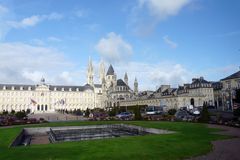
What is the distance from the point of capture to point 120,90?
13688 centimetres

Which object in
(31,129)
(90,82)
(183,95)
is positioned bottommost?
(31,129)

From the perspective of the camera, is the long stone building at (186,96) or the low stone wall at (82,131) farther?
the long stone building at (186,96)

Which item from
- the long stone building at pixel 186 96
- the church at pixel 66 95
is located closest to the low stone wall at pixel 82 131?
the long stone building at pixel 186 96

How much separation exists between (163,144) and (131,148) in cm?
248

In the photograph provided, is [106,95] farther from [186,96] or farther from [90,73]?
→ [186,96]

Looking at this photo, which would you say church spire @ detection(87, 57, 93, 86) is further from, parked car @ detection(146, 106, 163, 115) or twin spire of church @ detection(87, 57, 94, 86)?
parked car @ detection(146, 106, 163, 115)

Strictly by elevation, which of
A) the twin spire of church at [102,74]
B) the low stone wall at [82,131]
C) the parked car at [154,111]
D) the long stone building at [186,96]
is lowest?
the low stone wall at [82,131]

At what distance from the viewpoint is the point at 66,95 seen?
145 meters

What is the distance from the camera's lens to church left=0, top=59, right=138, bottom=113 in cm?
12962

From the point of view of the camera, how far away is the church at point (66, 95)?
12962 cm

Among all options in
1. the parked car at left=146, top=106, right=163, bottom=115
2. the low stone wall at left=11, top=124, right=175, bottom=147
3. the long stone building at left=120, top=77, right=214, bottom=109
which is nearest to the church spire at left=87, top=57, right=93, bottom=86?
the long stone building at left=120, top=77, right=214, bottom=109

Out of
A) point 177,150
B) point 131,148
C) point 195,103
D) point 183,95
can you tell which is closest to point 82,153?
point 131,148

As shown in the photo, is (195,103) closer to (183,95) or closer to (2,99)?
(183,95)

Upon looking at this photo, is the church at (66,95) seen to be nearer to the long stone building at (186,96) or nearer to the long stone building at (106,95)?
the long stone building at (106,95)
